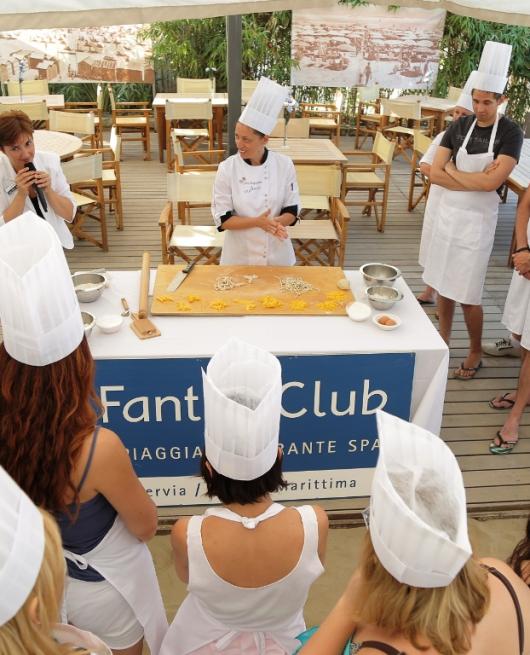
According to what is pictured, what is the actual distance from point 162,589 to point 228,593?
121cm

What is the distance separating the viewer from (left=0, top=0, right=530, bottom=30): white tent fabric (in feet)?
6.99

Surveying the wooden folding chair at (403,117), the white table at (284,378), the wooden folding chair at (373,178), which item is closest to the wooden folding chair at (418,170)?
the wooden folding chair at (373,178)

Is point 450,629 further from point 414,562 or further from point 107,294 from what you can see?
point 107,294

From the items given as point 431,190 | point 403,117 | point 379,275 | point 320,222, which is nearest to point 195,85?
point 403,117

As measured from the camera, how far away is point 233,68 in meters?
4.31

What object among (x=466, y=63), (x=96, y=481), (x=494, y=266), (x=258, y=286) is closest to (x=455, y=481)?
(x=96, y=481)

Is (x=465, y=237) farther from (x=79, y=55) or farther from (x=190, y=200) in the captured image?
(x=79, y=55)

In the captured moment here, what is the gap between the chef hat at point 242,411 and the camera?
5.06ft

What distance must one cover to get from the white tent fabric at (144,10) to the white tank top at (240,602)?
171 centimetres

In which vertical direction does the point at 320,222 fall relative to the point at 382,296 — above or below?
below

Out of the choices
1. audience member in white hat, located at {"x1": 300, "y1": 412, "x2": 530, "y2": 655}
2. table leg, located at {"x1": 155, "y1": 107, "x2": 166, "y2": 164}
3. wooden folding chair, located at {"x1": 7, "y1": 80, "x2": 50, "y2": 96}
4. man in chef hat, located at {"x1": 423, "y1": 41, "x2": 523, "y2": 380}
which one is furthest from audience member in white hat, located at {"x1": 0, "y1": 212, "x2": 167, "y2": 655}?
wooden folding chair, located at {"x1": 7, "y1": 80, "x2": 50, "y2": 96}

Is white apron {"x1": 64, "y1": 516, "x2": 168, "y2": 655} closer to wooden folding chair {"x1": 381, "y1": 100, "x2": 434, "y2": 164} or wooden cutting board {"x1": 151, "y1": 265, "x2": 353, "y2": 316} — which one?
wooden cutting board {"x1": 151, "y1": 265, "x2": 353, "y2": 316}

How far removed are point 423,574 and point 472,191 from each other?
286cm

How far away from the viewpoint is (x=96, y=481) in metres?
1.56
